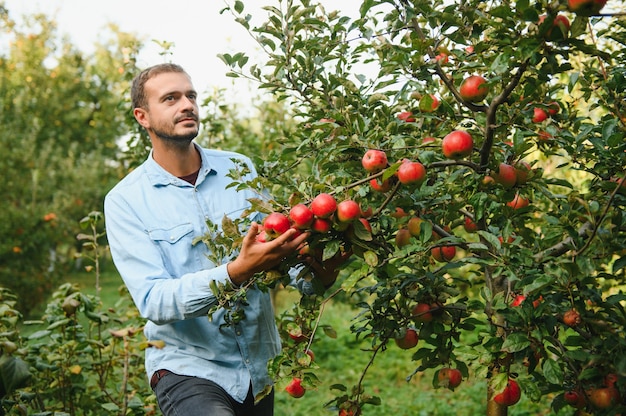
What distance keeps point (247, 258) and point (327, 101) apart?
72 cm

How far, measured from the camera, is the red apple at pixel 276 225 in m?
1.74

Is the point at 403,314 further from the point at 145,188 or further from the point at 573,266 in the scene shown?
the point at 145,188

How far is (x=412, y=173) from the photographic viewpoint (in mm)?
1618

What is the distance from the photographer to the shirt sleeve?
6.65 ft

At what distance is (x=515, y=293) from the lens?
198 cm

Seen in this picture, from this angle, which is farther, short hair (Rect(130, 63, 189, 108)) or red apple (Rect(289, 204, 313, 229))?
short hair (Rect(130, 63, 189, 108))

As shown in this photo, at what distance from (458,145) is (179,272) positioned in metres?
1.19

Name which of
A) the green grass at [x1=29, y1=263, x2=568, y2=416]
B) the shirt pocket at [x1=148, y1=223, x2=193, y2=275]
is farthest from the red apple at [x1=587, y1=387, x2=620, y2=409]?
the green grass at [x1=29, y1=263, x2=568, y2=416]

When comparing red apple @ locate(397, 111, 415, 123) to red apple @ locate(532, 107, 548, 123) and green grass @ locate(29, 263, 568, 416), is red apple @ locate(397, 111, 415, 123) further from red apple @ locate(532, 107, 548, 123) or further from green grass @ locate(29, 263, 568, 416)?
green grass @ locate(29, 263, 568, 416)

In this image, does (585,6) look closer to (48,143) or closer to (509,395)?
(509,395)

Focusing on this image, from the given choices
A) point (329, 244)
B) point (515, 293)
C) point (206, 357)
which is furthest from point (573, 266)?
point (206, 357)

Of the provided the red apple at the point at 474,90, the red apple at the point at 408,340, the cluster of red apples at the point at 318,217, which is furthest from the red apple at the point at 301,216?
the red apple at the point at 408,340

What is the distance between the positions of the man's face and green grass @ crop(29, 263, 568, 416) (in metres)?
1.55

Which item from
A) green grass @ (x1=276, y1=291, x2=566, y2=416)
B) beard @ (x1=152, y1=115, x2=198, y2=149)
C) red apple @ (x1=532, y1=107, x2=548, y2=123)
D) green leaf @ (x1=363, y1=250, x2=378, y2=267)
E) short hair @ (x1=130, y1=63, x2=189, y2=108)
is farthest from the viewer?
green grass @ (x1=276, y1=291, x2=566, y2=416)
